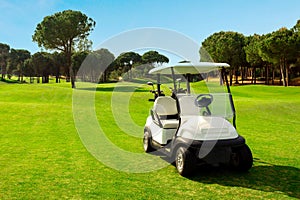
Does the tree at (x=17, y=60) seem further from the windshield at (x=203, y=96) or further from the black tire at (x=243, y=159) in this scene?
the black tire at (x=243, y=159)

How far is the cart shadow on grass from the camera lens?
5383 millimetres

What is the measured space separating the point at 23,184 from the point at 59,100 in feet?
61.7

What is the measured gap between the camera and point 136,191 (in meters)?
5.21

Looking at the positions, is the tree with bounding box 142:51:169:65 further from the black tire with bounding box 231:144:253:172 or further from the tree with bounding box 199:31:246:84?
the tree with bounding box 199:31:246:84

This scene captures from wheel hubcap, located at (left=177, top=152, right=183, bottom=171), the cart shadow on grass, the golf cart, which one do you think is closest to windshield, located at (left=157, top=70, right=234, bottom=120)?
the golf cart

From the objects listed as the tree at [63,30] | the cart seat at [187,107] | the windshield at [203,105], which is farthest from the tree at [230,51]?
the cart seat at [187,107]

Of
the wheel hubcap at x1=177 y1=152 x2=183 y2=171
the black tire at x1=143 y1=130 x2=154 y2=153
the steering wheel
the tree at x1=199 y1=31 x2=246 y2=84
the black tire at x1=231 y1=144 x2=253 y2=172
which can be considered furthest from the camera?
the tree at x1=199 y1=31 x2=246 y2=84

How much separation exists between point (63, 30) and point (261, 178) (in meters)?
39.1

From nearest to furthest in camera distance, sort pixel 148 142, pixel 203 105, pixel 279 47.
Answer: pixel 203 105 → pixel 148 142 → pixel 279 47

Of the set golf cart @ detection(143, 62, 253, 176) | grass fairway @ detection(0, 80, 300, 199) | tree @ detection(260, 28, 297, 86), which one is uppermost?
tree @ detection(260, 28, 297, 86)

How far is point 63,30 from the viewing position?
40.8 meters

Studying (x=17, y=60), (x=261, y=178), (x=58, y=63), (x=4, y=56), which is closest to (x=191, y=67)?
(x=261, y=178)

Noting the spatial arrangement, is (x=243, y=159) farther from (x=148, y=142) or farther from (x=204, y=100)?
(x=148, y=142)

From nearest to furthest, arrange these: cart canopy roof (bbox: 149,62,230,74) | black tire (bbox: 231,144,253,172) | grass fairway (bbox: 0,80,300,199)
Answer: grass fairway (bbox: 0,80,300,199) < black tire (bbox: 231,144,253,172) < cart canopy roof (bbox: 149,62,230,74)
